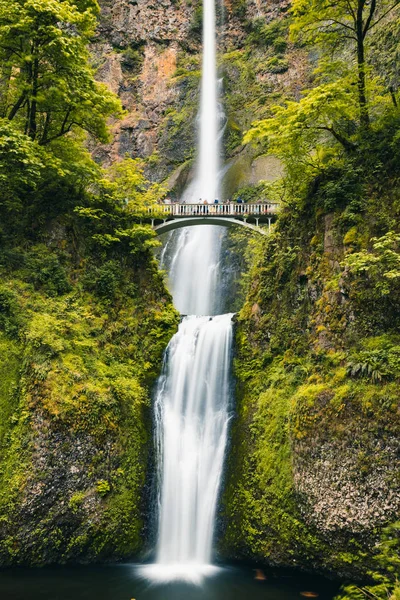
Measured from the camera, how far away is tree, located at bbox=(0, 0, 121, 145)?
12906 millimetres

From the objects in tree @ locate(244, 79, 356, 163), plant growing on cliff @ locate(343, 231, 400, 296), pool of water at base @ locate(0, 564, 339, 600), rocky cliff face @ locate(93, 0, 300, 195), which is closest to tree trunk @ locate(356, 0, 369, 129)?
tree @ locate(244, 79, 356, 163)

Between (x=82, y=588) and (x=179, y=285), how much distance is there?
20.2m

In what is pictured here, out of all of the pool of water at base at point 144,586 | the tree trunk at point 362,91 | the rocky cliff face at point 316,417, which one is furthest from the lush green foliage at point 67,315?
the tree trunk at point 362,91

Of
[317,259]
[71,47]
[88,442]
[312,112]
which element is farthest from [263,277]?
[71,47]

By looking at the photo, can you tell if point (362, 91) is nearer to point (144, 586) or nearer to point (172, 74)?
point (144, 586)

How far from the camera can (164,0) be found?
44156 millimetres

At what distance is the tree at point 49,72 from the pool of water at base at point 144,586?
1340 cm

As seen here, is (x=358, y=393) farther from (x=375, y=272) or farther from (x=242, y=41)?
(x=242, y=41)

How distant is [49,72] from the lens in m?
14.4

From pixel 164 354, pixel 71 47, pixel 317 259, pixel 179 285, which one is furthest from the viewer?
pixel 179 285

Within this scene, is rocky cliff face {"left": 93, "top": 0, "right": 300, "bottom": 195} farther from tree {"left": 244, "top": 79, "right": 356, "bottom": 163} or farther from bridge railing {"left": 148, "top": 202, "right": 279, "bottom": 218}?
tree {"left": 244, "top": 79, "right": 356, "bottom": 163}

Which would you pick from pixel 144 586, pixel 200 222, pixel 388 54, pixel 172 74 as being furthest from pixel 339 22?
pixel 172 74

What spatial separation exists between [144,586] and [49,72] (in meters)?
15.4

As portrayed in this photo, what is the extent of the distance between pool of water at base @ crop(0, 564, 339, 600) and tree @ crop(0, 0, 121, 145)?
13.4 m
